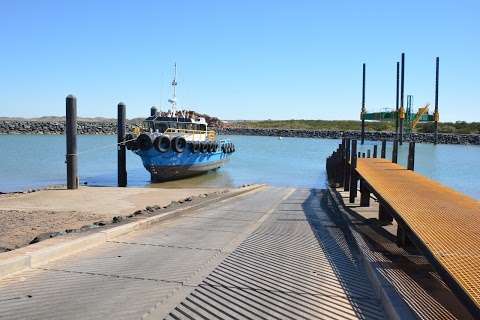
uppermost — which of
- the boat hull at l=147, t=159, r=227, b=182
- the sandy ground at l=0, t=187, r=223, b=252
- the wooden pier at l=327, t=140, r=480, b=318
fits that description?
the wooden pier at l=327, t=140, r=480, b=318

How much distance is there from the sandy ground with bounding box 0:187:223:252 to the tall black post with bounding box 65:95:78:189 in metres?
0.96

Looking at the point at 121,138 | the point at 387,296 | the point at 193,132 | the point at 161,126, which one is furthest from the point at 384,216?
the point at 193,132

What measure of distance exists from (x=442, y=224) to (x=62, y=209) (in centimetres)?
991

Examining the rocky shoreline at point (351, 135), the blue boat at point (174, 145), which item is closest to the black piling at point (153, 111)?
the blue boat at point (174, 145)

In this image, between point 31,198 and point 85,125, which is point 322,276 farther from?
point 85,125

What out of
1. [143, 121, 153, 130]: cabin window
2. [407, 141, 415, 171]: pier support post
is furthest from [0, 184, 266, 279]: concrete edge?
[143, 121, 153, 130]: cabin window

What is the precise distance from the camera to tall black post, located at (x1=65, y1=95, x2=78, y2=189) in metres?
19.4

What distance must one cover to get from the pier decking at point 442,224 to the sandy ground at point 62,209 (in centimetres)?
523

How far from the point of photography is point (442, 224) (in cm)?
636

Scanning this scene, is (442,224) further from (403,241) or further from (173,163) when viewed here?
(173,163)

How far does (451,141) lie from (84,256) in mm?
97234

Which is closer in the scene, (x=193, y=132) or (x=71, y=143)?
(x=71, y=143)

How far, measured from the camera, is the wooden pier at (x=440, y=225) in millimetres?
4367

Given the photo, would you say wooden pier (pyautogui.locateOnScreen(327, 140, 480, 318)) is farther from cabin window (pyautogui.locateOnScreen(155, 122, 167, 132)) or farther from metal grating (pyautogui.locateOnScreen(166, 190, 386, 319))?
cabin window (pyautogui.locateOnScreen(155, 122, 167, 132))
